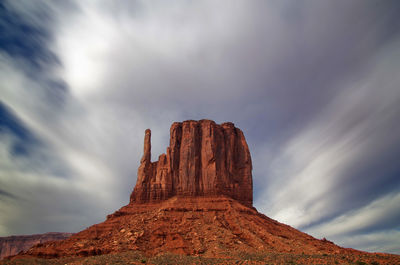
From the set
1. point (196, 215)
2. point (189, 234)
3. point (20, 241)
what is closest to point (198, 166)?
point (196, 215)

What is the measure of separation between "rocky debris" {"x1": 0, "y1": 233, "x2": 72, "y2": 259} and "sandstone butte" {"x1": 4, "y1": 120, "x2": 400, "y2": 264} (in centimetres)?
12621

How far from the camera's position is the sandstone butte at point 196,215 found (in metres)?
48.6

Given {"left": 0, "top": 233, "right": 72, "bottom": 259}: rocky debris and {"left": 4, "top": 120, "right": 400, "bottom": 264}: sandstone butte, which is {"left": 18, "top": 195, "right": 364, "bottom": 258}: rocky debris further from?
{"left": 0, "top": 233, "right": 72, "bottom": 259}: rocky debris

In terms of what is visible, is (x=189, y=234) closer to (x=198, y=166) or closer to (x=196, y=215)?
(x=196, y=215)

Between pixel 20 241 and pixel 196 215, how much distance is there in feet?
502

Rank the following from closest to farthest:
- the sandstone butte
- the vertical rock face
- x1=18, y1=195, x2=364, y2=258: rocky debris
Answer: x1=18, y1=195, x2=364, y2=258: rocky debris → the sandstone butte → the vertical rock face

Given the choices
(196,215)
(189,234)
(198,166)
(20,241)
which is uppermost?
(198,166)

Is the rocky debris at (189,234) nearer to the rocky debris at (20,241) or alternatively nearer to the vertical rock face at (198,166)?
the vertical rock face at (198,166)

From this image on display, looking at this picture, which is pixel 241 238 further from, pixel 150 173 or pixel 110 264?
pixel 150 173

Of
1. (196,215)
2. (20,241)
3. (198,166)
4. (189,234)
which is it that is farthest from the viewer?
(20,241)

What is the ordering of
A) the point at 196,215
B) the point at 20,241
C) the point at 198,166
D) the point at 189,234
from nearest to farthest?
the point at 189,234
the point at 196,215
the point at 198,166
the point at 20,241

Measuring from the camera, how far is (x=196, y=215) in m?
61.5

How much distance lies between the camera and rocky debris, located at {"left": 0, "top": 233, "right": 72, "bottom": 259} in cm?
15665

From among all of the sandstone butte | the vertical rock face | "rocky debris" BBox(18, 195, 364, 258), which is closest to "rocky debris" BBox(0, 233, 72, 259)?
the vertical rock face
